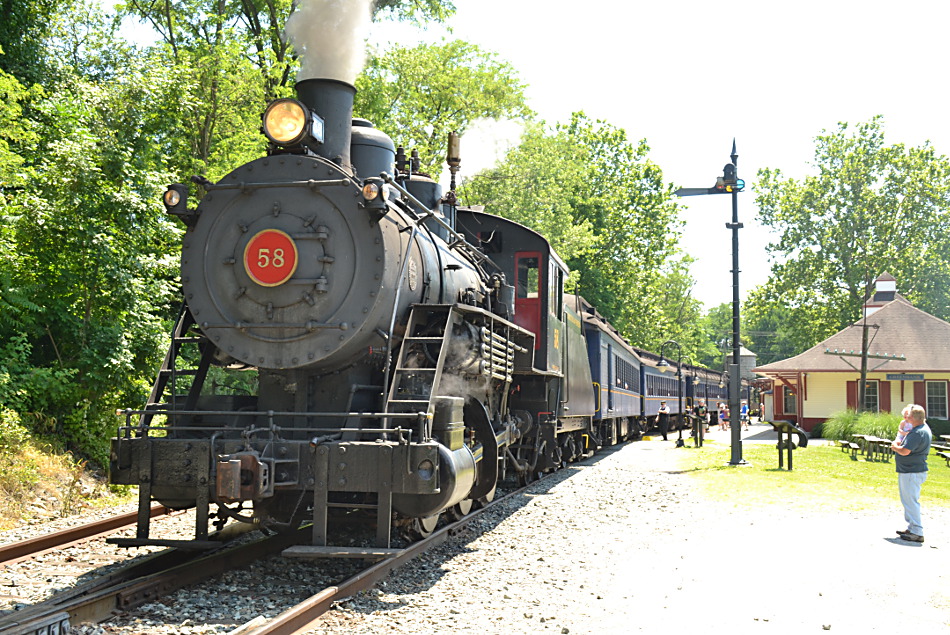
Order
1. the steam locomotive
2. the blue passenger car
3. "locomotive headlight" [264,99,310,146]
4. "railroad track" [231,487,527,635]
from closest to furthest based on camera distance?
"railroad track" [231,487,527,635], the steam locomotive, "locomotive headlight" [264,99,310,146], the blue passenger car

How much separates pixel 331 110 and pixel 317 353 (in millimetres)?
2222

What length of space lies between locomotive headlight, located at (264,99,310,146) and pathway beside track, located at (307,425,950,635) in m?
3.62

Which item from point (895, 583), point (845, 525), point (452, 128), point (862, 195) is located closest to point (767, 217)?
point (862, 195)

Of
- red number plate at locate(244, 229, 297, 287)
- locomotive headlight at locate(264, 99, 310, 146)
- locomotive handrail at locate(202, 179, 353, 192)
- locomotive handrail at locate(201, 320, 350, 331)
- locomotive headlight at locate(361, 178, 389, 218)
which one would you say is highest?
locomotive headlight at locate(264, 99, 310, 146)

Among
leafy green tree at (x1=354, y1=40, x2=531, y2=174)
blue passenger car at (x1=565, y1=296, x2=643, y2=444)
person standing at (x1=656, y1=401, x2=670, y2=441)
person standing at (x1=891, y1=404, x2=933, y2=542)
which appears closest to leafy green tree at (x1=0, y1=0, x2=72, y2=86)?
leafy green tree at (x1=354, y1=40, x2=531, y2=174)

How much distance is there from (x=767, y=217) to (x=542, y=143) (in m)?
21.0

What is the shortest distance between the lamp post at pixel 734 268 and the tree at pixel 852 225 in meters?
26.4

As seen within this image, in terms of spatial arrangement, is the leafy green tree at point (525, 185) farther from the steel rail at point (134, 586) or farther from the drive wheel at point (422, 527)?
the steel rail at point (134, 586)

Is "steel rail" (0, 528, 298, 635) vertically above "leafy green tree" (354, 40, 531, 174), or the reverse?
"leafy green tree" (354, 40, 531, 174)

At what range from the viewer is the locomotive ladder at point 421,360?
5.85 meters

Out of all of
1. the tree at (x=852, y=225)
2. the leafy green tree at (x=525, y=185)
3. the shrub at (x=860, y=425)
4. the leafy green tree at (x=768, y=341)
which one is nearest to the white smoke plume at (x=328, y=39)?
the leafy green tree at (x=525, y=185)

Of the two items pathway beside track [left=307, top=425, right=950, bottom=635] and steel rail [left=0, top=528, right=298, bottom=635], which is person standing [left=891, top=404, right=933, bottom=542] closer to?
pathway beside track [left=307, top=425, right=950, bottom=635]

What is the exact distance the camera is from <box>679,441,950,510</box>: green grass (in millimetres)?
10562

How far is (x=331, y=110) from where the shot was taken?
6.65 m
